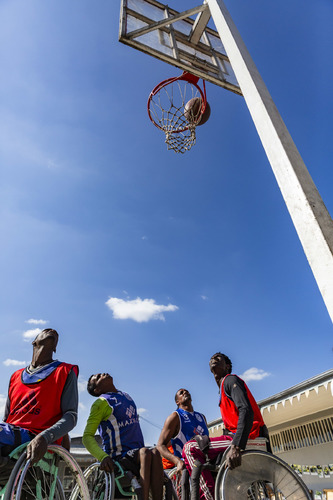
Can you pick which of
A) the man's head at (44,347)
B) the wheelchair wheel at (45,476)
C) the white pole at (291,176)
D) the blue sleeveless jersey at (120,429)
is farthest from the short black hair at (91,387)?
the white pole at (291,176)

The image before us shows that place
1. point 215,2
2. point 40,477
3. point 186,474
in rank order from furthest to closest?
point 215,2
point 186,474
point 40,477

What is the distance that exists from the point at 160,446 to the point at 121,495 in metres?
1.29

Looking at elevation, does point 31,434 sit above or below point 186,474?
above

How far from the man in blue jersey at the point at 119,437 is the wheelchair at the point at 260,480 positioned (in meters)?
0.56

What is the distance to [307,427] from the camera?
10352 mm

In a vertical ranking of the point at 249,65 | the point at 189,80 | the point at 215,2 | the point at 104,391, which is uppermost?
the point at 189,80

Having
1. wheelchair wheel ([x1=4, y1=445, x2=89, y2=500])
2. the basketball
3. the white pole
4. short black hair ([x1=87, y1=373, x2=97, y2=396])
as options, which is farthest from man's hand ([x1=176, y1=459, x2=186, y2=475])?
the basketball

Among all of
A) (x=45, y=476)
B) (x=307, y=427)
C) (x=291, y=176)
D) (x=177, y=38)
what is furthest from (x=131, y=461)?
(x=307, y=427)

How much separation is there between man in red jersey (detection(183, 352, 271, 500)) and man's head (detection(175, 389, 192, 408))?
119cm

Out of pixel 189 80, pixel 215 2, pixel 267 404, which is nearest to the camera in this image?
pixel 215 2

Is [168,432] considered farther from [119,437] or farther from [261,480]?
[261,480]

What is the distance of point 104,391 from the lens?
3580 millimetres

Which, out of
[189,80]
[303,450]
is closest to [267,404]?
[303,450]

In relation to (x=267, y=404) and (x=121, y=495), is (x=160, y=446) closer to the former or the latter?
(x=121, y=495)
